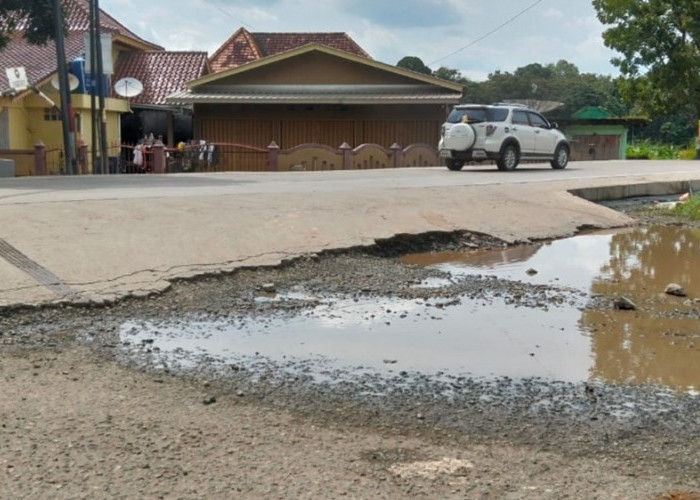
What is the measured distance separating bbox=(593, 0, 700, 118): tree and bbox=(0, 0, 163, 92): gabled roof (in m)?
22.6

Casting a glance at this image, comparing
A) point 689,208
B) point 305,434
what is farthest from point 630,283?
point 689,208

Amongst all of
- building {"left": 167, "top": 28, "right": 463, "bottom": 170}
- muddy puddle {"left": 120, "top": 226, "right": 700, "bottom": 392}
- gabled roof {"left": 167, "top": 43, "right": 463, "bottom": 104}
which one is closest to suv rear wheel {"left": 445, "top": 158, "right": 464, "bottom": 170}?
gabled roof {"left": 167, "top": 43, "right": 463, "bottom": 104}

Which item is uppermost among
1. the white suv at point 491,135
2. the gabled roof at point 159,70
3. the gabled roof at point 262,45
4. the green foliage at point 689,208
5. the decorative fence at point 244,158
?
the gabled roof at point 262,45

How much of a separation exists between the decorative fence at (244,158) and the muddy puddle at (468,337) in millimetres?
17145

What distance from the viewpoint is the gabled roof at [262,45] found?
38.5 m

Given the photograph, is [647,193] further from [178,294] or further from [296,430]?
[296,430]

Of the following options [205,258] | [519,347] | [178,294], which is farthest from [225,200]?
[519,347]

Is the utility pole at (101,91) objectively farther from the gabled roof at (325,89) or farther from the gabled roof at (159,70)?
the gabled roof at (159,70)

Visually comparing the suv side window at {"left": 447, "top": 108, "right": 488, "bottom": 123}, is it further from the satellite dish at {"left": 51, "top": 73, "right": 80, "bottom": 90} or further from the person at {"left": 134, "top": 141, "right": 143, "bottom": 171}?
the satellite dish at {"left": 51, "top": 73, "right": 80, "bottom": 90}

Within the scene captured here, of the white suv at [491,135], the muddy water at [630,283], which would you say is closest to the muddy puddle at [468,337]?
the muddy water at [630,283]

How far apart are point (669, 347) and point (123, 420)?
418 centimetres

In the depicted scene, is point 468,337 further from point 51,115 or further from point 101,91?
point 51,115

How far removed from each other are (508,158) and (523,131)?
89cm

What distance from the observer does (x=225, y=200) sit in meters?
11.2
